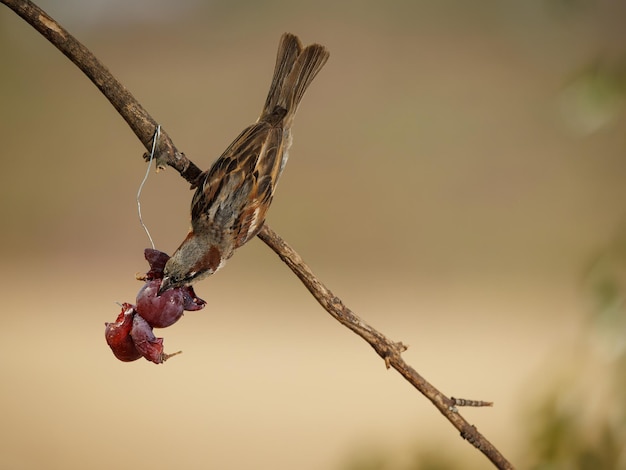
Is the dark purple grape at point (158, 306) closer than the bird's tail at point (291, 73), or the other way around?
the dark purple grape at point (158, 306)

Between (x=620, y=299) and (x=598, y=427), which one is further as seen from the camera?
(x=598, y=427)

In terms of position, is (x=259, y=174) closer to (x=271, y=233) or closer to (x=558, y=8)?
(x=271, y=233)

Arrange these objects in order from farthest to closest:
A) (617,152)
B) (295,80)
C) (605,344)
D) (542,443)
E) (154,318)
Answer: (617,152) < (542,443) < (605,344) < (295,80) < (154,318)

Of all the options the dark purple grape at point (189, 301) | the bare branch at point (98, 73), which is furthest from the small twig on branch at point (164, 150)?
the dark purple grape at point (189, 301)

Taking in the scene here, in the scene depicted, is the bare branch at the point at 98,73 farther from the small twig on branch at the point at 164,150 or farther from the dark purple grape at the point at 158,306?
the dark purple grape at the point at 158,306

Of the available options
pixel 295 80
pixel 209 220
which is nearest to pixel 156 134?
pixel 209 220

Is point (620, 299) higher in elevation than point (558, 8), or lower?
lower
